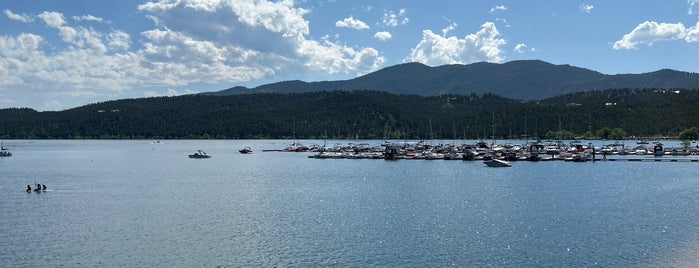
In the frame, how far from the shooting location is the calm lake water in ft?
124

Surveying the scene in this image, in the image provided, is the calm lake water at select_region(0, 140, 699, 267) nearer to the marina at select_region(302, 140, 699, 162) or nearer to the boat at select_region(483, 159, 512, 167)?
the boat at select_region(483, 159, 512, 167)

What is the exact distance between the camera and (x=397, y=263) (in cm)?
3638

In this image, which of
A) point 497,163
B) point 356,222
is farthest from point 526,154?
point 356,222

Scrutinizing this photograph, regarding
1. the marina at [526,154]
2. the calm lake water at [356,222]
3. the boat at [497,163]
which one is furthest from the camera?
the marina at [526,154]

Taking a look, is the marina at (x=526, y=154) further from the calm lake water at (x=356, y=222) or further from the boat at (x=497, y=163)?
the calm lake water at (x=356, y=222)

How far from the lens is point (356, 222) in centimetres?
5041

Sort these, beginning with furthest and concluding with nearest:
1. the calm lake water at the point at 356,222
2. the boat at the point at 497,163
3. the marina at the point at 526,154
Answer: the marina at the point at 526,154 < the boat at the point at 497,163 < the calm lake water at the point at 356,222

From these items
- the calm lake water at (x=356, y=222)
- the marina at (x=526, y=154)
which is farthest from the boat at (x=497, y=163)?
the calm lake water at (x=356, y=222)

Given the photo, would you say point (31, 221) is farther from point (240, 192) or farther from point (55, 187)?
point (55, 187)

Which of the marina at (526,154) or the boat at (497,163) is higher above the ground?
the marina at (526,154)

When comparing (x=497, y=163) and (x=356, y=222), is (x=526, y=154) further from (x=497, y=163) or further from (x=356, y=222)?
(x=356, y=222)

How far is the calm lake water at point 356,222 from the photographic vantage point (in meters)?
37.9

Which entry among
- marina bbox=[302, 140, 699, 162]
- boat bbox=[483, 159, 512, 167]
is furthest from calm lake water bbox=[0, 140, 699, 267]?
marina bbox=[302, 140, 699, 162]

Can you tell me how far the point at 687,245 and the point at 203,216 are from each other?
3549 cm
